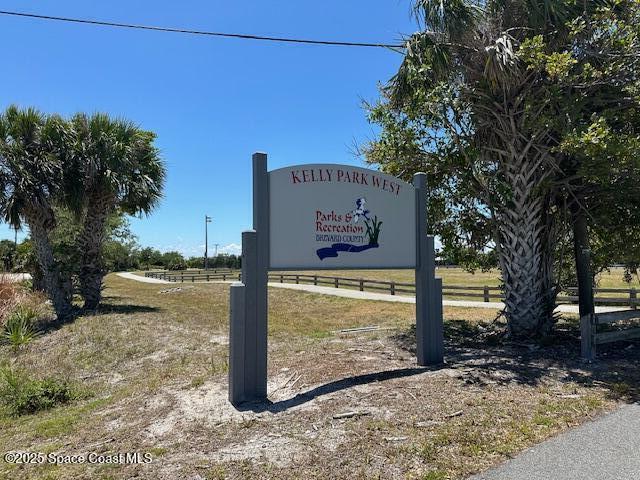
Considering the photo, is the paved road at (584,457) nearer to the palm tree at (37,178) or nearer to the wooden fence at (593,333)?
the wooden fence at (593,333)

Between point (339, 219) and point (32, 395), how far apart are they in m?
5.17

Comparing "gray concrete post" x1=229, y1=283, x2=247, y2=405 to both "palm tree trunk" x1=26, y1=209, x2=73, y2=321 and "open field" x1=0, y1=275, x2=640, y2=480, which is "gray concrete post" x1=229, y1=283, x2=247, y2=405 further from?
"palm tree trunk" x1=26, y1=209, x2=73, y2=321

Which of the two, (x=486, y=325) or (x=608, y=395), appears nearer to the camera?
(x=608, y=395)

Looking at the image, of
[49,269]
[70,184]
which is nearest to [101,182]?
[70,184]

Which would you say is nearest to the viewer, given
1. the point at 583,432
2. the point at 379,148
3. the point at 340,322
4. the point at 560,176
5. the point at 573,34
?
the point at 583,432

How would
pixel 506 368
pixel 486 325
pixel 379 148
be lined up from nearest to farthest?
pixel 506 368 → pixel 379 148 → pixel 486 325

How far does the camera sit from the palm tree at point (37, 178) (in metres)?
13.7

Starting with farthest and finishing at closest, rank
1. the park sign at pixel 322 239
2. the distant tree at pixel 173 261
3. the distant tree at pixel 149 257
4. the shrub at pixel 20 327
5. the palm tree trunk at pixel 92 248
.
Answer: the distant tree at pixel 149 257 < the distant tree at pixel 173 261 < the palm tree trunk at pixel 92 248 < the shrub at pixel 20 327 < the park sign at pixel 322 239

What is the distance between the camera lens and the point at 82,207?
14734mm

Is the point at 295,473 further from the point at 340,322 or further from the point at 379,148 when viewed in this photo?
the point at 340,322

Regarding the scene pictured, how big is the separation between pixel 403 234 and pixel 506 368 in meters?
2.44

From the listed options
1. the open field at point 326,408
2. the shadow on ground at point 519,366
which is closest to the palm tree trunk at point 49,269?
the open field at point 326,408

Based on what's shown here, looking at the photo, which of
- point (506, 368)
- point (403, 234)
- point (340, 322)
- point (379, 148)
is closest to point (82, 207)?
point (340, 322)

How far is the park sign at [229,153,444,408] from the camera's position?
5.50 meters
